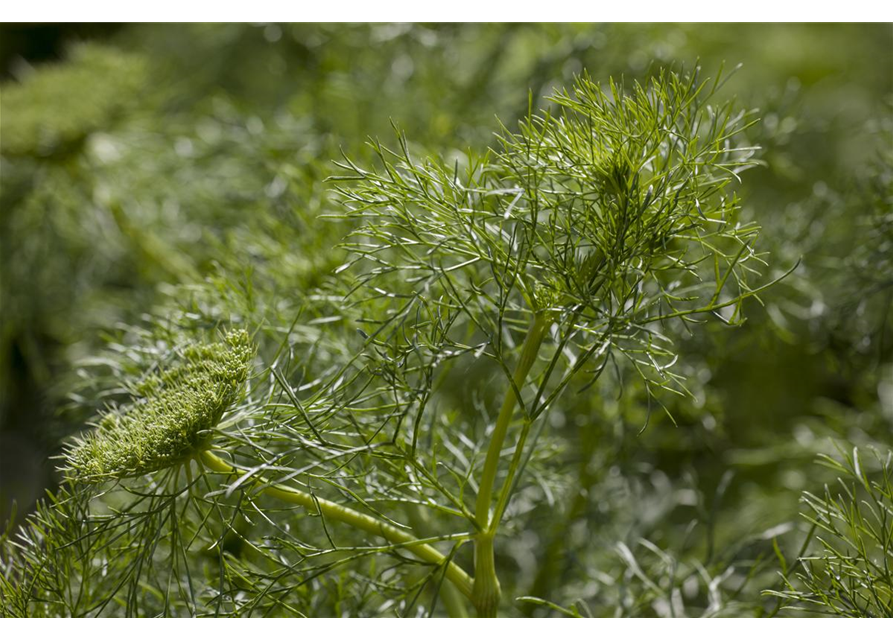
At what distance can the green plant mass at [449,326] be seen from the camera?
23cm

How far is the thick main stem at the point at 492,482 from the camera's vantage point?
0.75 ft

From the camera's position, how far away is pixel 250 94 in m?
0.94

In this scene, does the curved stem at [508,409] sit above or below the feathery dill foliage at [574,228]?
below

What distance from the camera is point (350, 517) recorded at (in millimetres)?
242

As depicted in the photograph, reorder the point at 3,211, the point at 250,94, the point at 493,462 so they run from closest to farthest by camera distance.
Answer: the point at 493,462
the point at 3,211
the point at 250,94

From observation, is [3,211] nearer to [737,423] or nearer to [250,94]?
[250,94]

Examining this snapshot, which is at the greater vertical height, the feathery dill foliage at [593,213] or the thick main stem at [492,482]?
the feathery dill foliage at [593,213]

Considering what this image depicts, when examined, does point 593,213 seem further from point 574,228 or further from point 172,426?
point 172,426

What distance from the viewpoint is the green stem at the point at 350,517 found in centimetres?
23

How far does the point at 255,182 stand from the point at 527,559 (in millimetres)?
351

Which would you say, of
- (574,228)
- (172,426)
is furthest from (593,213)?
(172,426)

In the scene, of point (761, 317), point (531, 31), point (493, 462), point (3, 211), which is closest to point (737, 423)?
point (761, 317)

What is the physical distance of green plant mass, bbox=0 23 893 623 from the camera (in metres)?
0.23

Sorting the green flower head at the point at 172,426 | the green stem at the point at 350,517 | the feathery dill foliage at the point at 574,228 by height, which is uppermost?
the feathery dill foliage at the point at 574,228
